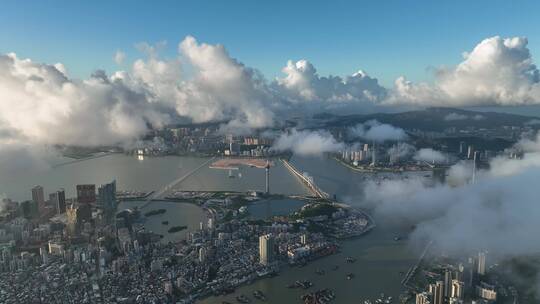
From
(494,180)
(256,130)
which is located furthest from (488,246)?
(256,130)

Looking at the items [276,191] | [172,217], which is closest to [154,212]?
[172,217]

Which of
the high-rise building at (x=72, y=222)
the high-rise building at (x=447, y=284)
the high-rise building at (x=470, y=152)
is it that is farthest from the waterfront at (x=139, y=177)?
the high-rise building at (x=470, y=152)

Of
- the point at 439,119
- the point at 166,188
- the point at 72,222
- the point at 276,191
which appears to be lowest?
the point at 276,191

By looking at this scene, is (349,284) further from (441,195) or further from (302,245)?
(441,195)

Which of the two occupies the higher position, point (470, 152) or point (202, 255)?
point (470, 152)

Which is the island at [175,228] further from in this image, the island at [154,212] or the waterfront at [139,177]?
the waterfront at [139,177]

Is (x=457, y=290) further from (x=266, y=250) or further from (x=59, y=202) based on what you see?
(x=59, y=202)
